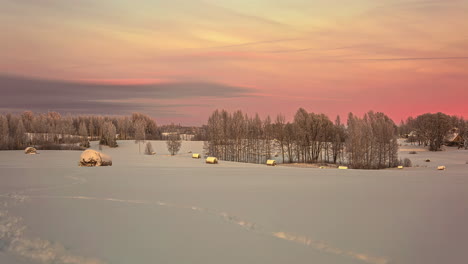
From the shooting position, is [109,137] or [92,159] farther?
[109,137]

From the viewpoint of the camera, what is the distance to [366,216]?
6980 mm

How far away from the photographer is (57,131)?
78375mm

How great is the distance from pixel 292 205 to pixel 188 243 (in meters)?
3.18

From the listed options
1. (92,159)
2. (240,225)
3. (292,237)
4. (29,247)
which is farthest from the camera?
(92,159)

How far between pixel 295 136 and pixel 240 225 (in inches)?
1966

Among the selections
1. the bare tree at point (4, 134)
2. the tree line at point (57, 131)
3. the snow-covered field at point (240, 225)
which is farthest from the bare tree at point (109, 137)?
the snow-covered field at point (240, 225)

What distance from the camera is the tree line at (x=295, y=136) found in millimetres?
52562

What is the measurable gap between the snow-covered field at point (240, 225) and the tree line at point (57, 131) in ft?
136

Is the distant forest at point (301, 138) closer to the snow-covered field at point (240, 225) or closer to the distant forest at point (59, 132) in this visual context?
the distant forest at point (59, 132)

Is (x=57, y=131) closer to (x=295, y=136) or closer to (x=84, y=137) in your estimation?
(x=84, y=137)

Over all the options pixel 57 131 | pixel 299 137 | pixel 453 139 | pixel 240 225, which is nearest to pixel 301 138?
pixel 299 137

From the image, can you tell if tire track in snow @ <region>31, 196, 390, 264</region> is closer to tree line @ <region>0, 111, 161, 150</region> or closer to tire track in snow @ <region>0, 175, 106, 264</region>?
tire track in snow @ <region>0, 175, 106, 264</region>

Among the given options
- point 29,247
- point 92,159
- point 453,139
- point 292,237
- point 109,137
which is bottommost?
point 29,247

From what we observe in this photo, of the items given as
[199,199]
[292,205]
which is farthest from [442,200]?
[199,199]
